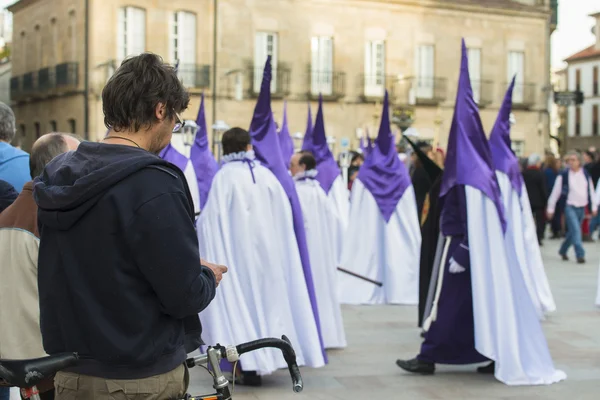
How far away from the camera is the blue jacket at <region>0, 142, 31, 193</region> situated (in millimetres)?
5223

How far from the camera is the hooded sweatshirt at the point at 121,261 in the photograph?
2.65 metres

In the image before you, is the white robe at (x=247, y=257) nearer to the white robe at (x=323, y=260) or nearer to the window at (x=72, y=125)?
the white robe at (x=323, y=260)

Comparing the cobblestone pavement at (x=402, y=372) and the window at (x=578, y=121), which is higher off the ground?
the window at (x=578, y=121)

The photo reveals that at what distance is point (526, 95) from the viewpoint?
1566 inches

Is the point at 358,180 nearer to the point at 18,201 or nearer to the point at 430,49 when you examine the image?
the point at 18,201

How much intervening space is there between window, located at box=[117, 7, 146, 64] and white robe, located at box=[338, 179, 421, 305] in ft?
70.7

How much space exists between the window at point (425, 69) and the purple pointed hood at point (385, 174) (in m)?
25.6

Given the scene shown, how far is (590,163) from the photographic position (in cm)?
2328

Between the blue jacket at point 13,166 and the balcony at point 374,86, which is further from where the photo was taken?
the balcony at point 374,86

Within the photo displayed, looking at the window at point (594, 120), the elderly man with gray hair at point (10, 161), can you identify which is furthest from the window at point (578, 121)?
the elderly man with gray hair at point (10, 161)

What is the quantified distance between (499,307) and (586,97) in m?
72.2

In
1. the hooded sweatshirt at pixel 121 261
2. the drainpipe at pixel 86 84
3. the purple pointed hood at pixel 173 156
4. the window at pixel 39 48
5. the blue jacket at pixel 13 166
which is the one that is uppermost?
the window at pixel 39 48

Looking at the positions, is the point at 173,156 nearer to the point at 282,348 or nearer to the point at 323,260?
the point at 323,260

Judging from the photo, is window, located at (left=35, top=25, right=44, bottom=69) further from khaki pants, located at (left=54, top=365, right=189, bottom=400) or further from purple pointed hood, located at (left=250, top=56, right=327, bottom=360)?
khaki pants, located at (left=54, top=365, right=189, bottom=400)
